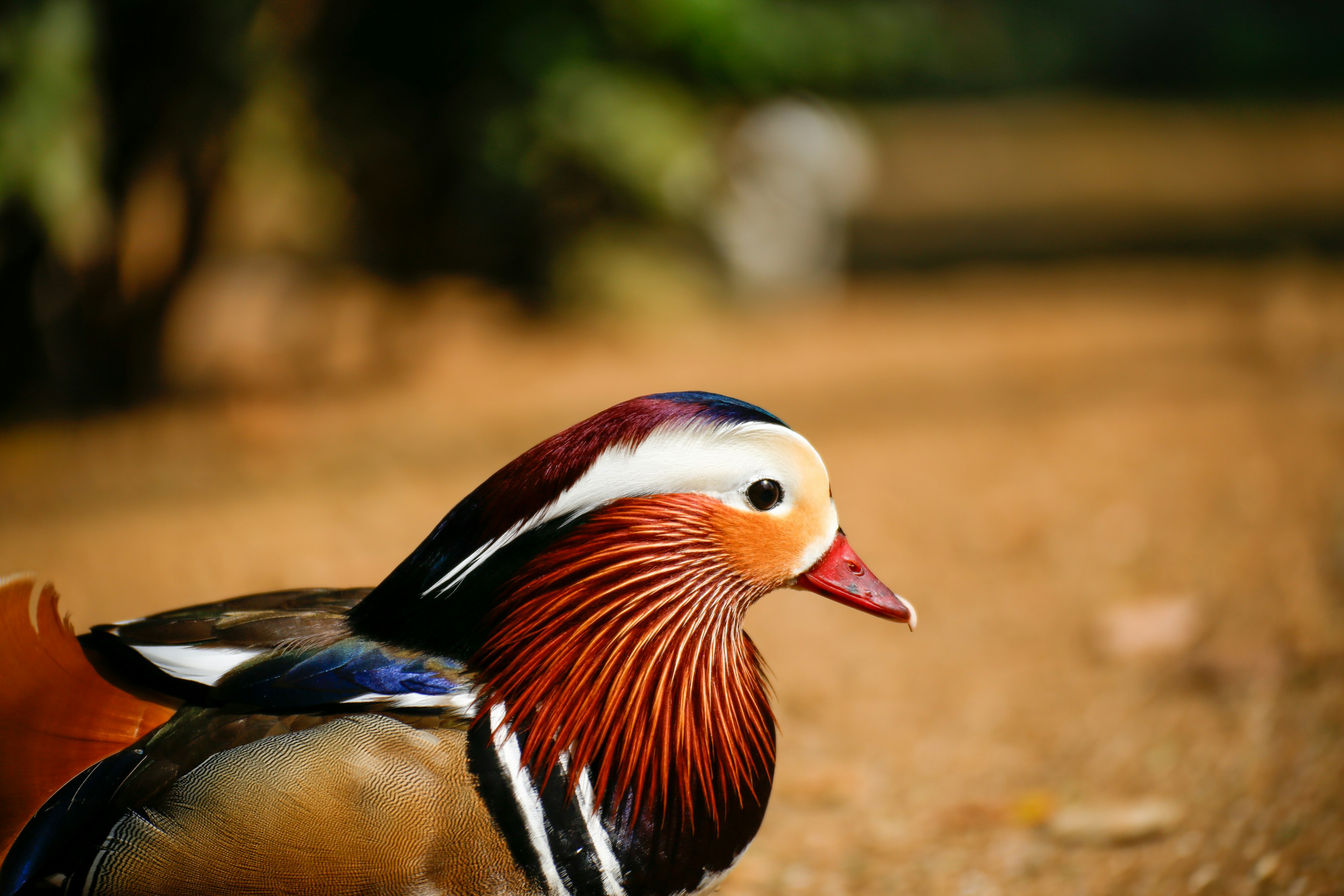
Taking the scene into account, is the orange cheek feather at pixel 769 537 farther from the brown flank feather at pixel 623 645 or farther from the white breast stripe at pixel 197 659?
the white breast stripe at pixel 197 659

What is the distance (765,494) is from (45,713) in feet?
3.26

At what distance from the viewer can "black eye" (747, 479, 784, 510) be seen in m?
1.38

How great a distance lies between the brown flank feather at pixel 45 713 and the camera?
4.66 ft

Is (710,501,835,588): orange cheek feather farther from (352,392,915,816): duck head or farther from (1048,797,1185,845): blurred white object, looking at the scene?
(1048,797,1185,845): blurred white object

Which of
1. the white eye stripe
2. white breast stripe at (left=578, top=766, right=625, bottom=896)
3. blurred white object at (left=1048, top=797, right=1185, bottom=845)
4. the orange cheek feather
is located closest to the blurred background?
blurred white object at (left=1048, top=797, right=1185, bottom=845)

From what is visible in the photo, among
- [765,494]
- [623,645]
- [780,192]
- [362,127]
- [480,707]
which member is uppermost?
[780,192]

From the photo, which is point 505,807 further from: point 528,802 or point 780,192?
point 780,192

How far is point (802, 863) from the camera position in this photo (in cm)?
225

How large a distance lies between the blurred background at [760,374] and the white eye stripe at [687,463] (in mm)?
1147

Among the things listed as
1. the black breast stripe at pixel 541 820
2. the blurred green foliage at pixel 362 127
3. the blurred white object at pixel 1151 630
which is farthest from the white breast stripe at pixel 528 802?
the blurred green foliage at pixel 362 127

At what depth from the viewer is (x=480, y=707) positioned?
1390 mm

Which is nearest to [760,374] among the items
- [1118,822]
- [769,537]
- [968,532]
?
[968,532]

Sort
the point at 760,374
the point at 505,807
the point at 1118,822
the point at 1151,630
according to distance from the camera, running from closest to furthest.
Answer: the point at 505,807 < the point at 1118,822 < the point at 1151,630 < the point at 760,374

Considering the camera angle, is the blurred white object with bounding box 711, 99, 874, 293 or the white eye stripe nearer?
the white eye stripe
